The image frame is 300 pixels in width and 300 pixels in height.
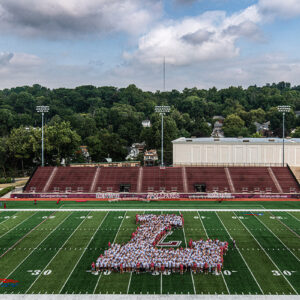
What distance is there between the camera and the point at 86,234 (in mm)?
23719

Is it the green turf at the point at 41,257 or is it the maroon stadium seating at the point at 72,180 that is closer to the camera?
the green turf at the point at 41,257

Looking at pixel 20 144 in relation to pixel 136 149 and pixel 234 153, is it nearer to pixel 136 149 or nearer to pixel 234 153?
pixel 234 153

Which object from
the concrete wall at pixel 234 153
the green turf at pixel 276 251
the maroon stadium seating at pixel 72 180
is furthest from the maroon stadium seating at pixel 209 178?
the maroon stadium seating at pixel 72 180

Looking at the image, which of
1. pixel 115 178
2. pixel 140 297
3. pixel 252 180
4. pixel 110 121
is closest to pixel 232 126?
pixel 110 121

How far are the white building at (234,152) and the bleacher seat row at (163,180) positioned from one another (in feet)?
16.3

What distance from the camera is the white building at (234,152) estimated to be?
45.5 m

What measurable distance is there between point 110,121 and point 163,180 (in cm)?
5656

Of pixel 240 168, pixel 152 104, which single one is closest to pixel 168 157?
pixel 240 168

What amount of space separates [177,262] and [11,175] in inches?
1611

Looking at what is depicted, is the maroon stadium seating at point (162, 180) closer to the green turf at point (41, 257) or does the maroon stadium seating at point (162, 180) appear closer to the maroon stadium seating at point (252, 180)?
the maroon stadium seating at point (252, 180)

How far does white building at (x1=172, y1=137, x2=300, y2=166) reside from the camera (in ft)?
149

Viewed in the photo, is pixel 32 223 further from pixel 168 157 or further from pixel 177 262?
pixel 168 157

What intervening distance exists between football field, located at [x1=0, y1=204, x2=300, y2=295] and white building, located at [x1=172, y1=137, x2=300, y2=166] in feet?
49.6

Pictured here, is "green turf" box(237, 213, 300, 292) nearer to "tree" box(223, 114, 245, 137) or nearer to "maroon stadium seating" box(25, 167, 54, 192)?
"maroon stadium seating" box(25, 167, 54, 192)
